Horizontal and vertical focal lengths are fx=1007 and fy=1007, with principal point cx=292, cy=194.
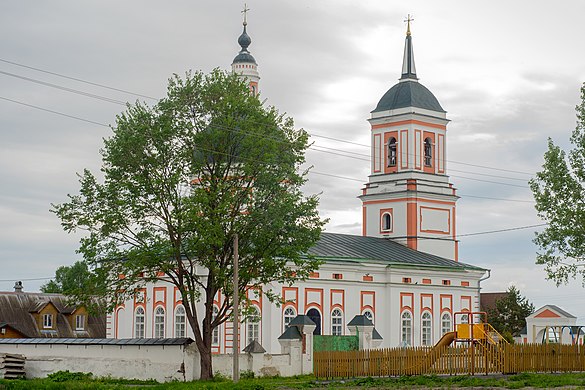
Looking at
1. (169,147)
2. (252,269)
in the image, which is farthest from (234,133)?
(252,269)

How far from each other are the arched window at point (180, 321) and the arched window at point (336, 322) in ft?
25.9

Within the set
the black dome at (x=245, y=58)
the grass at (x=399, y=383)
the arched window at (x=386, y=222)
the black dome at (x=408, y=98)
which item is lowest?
the grass at (x=399, y=383)

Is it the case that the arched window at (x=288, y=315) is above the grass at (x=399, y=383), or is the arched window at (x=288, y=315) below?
above

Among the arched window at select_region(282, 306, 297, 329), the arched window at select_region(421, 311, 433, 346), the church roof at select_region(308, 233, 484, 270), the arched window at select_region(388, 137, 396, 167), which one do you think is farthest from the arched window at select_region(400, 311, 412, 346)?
the arched window at select_region(388, 137, 396, 167)

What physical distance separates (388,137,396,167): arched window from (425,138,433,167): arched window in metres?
1.99

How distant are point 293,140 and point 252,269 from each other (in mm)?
5291

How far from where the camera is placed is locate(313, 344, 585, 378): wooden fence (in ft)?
110

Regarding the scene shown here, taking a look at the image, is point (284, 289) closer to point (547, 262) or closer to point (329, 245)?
point (329, 245)

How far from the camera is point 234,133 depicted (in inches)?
1489

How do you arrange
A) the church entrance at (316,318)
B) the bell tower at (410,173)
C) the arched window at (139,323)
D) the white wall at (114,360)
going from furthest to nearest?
the bell tower at (410,173), the arched window at (139,323), the church entrance at (316,318), the white wall at (114,360)

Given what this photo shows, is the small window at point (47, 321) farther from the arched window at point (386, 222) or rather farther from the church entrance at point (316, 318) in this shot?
the arched window at point (386, 222)

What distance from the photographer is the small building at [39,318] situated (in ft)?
207

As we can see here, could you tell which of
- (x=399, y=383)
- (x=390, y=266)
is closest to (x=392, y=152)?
(x=390, y=266)

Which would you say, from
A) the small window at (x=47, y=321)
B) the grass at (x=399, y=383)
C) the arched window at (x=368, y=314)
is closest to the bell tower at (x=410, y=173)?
the arched window at (x=368, y=314)
